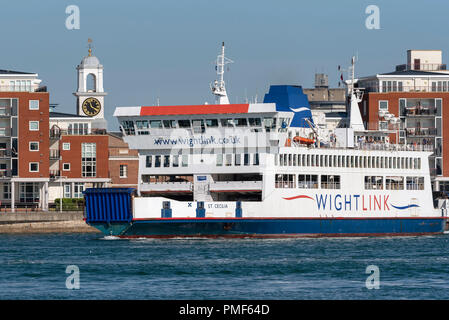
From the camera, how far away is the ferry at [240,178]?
63312 millimetres

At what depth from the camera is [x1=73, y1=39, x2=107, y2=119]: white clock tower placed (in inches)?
4323

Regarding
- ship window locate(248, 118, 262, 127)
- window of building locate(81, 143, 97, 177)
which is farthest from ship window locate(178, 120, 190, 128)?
window of building locate(81, 143, 97, 177)

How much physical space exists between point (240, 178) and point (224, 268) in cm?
2243

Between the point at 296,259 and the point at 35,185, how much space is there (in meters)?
47.6

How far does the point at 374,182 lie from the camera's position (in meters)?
71.9

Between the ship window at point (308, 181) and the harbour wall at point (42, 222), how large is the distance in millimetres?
22374

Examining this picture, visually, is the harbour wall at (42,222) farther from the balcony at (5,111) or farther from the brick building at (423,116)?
the brick building at (423,116)

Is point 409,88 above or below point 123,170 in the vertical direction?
above

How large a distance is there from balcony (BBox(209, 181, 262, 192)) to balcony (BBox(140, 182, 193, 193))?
1545 mm

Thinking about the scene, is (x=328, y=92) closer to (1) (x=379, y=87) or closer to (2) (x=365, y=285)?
(1) (x=379, y=87)
